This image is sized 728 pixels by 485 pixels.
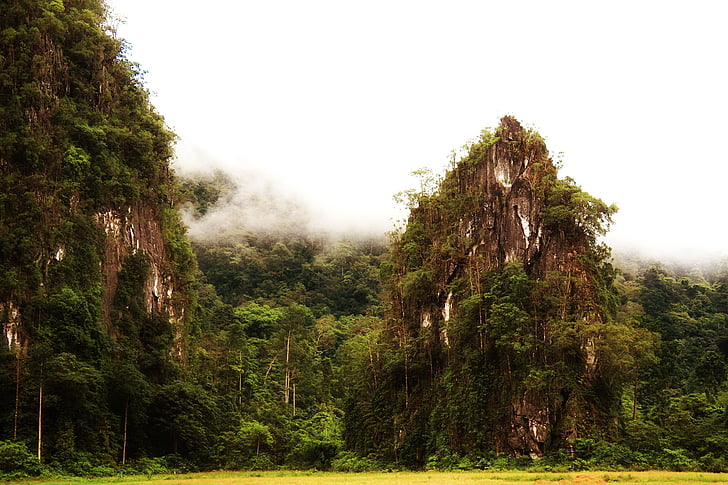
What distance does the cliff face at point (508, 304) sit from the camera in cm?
3709

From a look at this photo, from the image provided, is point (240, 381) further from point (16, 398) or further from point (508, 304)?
point (508, 304)

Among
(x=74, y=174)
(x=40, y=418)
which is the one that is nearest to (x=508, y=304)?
(x=40, y=418)

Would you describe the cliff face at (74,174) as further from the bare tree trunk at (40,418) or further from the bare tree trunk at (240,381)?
the bare tree trunk at (240,381)

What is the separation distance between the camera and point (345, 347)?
5231 cm

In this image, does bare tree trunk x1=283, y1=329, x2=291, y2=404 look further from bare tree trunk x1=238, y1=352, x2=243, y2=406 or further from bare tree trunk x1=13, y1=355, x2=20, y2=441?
bare tree trunk x1=13, y1=355, x2=20, y2=441

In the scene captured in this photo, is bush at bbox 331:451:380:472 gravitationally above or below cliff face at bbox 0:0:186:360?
below

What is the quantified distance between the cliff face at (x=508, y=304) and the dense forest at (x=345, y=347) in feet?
0.39

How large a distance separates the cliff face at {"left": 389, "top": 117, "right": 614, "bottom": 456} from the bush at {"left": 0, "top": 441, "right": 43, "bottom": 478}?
20.2 metres

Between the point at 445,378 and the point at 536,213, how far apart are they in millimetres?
10965

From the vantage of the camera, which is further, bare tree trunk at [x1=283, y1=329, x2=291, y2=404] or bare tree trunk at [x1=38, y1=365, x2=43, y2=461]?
bare tree trunk at [x1=283, y1=329, x2=291, y2=404]

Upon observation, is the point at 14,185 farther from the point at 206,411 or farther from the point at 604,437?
the point at 604,437

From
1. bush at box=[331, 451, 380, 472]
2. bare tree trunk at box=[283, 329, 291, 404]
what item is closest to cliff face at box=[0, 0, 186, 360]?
bare tree trunk at box=[283, 329, 291, 404]

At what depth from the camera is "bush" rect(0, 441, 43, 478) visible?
3372 centimetres

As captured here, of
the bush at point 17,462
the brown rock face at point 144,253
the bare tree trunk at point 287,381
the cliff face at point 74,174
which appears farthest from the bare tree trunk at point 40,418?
the bare tree trunk at point 287,381
